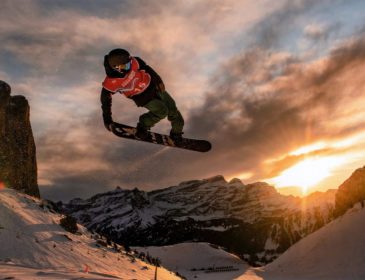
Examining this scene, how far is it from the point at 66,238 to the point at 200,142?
640 inches

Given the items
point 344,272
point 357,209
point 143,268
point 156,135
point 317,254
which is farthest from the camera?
point 357,209

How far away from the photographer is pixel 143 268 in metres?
26.6

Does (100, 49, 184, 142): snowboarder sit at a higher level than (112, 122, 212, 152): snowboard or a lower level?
higher

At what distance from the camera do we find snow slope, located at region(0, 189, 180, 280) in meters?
18.9

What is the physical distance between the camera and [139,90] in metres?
9.87

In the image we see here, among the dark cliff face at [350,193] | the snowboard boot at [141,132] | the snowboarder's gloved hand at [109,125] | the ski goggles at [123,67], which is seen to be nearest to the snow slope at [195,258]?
the dark cliff face at [350,193]

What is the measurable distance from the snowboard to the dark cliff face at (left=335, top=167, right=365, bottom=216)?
4895cm

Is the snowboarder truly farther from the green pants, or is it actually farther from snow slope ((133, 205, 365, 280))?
snow slope ((133, 205, 365, 280))

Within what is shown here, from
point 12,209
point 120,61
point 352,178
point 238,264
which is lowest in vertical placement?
point 238,264

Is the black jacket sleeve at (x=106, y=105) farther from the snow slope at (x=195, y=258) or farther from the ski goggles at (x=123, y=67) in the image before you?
the snow slope at (x=195, y=258)

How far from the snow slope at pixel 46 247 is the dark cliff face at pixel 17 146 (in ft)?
27.6

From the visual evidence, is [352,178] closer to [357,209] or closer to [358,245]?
[357,209]

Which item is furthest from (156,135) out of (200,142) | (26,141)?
(26,141)

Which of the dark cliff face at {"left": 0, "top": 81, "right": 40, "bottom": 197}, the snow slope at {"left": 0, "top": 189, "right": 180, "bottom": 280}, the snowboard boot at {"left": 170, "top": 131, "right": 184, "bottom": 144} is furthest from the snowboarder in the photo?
the dark cliff face at {"left": 0, "top": 81, "right": 40, "bottom": 197}
